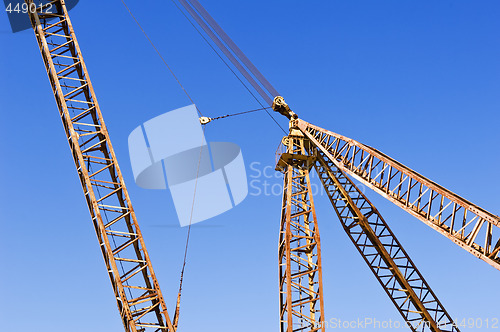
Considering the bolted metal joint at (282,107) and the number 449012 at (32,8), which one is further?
the bolted metal joint at (282,107)

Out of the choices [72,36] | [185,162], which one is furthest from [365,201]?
[72,36]

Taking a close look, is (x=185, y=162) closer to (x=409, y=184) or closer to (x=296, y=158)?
(x=296, y=158)

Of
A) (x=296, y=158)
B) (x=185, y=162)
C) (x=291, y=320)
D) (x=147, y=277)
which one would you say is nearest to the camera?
(x=147, y=277)

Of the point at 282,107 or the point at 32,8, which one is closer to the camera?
the point at 32,8

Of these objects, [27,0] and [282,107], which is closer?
[27,0]

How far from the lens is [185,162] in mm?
41688

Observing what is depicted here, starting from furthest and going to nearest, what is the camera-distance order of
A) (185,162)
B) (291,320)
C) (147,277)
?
(185,162) < (291,320) < (147,277)

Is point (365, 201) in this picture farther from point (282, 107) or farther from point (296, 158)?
point (282, 107)

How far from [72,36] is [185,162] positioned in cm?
1563

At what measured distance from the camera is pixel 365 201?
1350 inches

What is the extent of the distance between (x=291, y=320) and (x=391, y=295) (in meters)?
7.86

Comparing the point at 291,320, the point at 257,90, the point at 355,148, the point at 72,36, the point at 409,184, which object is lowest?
the point at 291,320

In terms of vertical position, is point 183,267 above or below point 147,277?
above

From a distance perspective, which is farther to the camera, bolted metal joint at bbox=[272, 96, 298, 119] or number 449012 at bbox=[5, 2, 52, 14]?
bolted metal joint at bbox=[272, 96, 298, 119]
